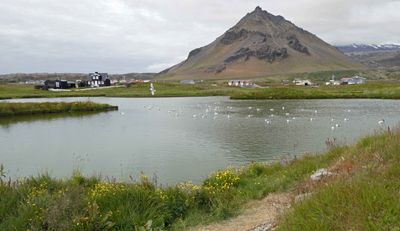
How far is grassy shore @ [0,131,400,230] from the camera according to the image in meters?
6.05

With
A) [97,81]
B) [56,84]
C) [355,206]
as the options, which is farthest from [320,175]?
[97,81]

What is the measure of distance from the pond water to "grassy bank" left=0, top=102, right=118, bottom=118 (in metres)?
8.39

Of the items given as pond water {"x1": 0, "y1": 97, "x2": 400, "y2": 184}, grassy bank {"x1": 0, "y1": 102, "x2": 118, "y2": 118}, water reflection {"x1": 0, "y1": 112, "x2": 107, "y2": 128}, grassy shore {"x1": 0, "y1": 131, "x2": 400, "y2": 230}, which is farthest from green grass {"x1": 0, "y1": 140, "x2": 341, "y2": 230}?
grassy bank {"x1": 0, "y1": 102, "x2": 118, "y2": 118}

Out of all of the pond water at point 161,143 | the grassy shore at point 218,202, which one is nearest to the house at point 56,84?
→ the pond water at point 161,143

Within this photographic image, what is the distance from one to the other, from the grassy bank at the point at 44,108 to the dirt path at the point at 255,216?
187ft

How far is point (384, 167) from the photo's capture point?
305 inches

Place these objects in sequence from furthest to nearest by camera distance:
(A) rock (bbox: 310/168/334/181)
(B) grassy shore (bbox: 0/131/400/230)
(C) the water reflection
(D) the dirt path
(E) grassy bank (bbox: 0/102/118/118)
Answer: (E) grassy bank (bbox: 0/102/118/118) < (C) the water reflection < (A) rock (bbox: 310/168/334/181) < (D) the dirt path < (B) grassy shore (bbox: 0/131/400/230)

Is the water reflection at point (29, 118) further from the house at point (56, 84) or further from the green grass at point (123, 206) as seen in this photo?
the house at point (56, 84)

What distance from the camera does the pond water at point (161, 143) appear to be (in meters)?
23.2

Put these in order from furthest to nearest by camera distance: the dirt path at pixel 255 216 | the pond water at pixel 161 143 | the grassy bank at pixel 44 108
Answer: the grassy bank at pixel 44 108
the pond water at pixel 161 143
the dirt path at pixel 255 216

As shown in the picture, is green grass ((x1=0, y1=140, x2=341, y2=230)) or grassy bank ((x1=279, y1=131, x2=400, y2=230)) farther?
green grass ((x1=0, y1=140, x2=341, y2=230))

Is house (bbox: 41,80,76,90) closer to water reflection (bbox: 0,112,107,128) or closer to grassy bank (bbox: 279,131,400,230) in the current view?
water reflection (bbox: 0,112,107,128)

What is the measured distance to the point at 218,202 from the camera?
33.3ft

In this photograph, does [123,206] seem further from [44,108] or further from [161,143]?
[44,108]
